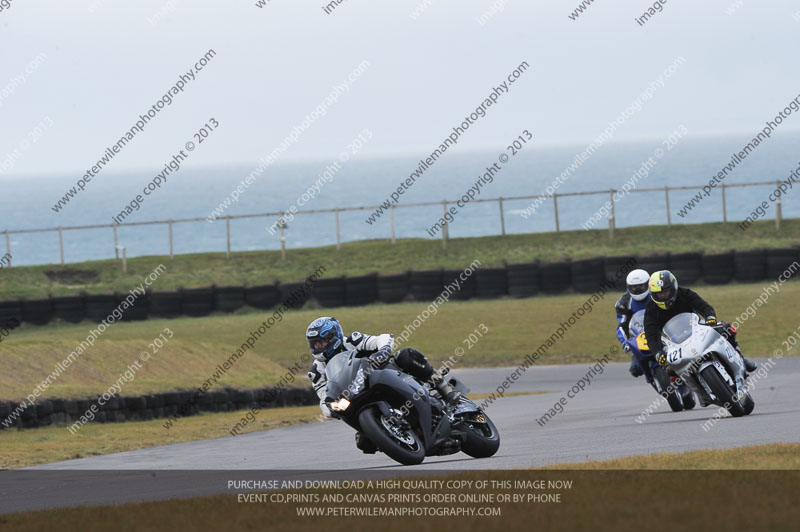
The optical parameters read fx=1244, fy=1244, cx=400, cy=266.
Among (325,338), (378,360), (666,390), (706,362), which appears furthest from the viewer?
(666,390)

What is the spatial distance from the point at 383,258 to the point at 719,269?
1149 centimetres

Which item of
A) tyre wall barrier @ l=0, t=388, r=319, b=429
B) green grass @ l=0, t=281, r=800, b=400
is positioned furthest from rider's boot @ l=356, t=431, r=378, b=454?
green grass @ l=0, t=281, r=800, b=400

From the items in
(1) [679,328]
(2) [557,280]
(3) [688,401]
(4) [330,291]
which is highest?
(1) [679,328]

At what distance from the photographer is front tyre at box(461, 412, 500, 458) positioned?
1096 centimetres

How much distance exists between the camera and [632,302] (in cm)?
Result: 1591

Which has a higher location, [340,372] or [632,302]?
[340,372]

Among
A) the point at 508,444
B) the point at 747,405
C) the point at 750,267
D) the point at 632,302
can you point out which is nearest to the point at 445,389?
the point at 508,444

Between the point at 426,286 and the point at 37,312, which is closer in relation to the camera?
the point at 37,312

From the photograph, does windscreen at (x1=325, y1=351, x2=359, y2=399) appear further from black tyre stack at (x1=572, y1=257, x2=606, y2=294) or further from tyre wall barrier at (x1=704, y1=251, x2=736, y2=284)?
tyre wall barrier at (x1=704, y1=251, x2=736, y2=284)

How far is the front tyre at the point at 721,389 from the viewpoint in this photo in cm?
1295

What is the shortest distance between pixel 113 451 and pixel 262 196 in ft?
576

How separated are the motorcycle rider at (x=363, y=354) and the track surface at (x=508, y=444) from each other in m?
0.63

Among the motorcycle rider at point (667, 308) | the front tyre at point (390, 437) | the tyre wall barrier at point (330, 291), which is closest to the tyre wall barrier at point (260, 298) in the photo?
the tyre wall barrier at point (330, 291)

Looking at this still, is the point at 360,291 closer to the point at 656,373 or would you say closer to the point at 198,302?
the point at 198,302
